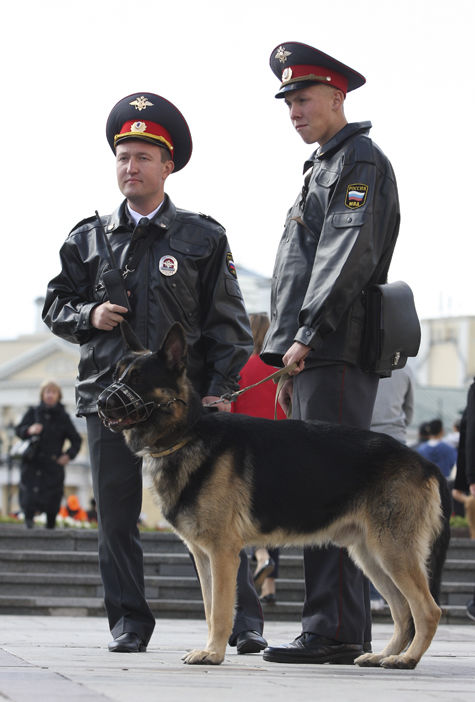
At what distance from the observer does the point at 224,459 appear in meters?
5.30

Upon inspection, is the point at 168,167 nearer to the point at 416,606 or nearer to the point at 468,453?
the point at 416,606

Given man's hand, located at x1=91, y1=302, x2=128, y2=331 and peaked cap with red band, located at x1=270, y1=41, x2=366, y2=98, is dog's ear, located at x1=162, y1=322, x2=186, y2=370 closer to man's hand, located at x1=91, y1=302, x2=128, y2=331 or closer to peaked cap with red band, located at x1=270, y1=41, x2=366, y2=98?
man's hand, located at x1=91, y1=302, x2=128, y2=331

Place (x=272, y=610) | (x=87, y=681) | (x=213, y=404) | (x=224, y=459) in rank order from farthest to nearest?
1. (x=272, y=610)
2. (x=213, y=404)
3. (x=224, y=459)
4. (x=87, y=681)

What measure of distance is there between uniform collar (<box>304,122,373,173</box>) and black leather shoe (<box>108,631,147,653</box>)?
99.8 inches

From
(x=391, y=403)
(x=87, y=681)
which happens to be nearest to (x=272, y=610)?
(x=391, y=403)

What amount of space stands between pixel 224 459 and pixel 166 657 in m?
1.01

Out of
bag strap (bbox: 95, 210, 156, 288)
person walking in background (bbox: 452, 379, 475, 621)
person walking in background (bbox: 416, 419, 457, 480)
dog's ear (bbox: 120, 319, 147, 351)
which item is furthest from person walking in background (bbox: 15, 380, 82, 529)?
dog's ear (bbox: 120, 319, 147, 351)

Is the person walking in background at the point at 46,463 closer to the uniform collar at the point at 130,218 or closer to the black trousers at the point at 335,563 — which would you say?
the uniform collar at the point at 130,218

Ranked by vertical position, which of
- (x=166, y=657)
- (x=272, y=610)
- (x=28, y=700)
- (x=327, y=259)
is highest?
(x=327, y=259)

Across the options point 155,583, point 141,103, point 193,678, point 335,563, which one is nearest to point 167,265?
point 141,103

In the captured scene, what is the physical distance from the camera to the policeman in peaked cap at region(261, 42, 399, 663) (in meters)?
5.40

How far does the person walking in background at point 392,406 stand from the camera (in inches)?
405

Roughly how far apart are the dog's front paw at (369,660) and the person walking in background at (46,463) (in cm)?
990

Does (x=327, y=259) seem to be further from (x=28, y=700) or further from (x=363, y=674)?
(x=28, y=700)
